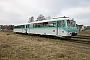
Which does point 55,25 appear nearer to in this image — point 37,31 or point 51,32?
point 51,32

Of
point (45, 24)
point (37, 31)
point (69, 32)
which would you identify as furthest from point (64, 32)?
point (37, 31)

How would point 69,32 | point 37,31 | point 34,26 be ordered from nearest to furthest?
point 69,32 < point 37,31 < point 34,26

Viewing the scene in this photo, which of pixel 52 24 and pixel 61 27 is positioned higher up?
pixel 52 24

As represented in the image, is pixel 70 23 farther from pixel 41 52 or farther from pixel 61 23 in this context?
pixel 41 52

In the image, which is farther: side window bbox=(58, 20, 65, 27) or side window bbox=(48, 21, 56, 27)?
side window bbox=(48, 21, 56, 27)

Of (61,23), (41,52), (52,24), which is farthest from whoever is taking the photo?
(52,24)

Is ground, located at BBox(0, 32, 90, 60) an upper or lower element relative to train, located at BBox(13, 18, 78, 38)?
lower

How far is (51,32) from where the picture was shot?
24.3m

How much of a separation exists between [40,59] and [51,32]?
1568 cm

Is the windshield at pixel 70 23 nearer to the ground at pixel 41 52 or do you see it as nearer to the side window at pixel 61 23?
the side window at pixel 61 23

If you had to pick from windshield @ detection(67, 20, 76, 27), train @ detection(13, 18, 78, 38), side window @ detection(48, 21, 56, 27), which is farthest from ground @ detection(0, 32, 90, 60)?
side window @ detection(48, 21, 56, 27)

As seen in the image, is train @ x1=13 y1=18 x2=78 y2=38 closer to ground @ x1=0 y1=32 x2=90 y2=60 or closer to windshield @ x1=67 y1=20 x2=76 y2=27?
windshield @ x1=67 y1=20 x2=76 y2=27

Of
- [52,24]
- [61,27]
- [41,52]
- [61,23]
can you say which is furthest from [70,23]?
[41,52]

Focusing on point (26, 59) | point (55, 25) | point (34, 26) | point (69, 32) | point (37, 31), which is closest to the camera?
point (26, 59)
